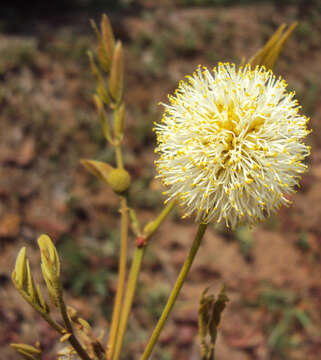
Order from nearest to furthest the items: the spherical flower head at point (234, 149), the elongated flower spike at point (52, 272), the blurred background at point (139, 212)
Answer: the elongated flower spike at point (52, 272) < the spherical flower head at point (234, 149) < the blurred background at point (139, 212)

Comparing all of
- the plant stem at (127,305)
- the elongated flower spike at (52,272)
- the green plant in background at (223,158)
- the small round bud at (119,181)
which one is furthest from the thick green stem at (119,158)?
the elongated flower spike at (52,272)

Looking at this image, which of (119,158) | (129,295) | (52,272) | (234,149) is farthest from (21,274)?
(234,149)

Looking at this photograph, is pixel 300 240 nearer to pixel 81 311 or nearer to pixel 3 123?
pixel 81 311

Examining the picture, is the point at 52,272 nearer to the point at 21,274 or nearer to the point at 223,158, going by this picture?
the point at 21,274

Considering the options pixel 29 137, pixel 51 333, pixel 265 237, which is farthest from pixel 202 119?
pixel 29 137

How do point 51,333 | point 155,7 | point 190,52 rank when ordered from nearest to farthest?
point 51,333, point 190,52, point 155,7

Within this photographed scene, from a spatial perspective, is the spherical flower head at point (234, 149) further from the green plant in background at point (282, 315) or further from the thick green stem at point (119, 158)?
the green plant in background at point (282, 315)
